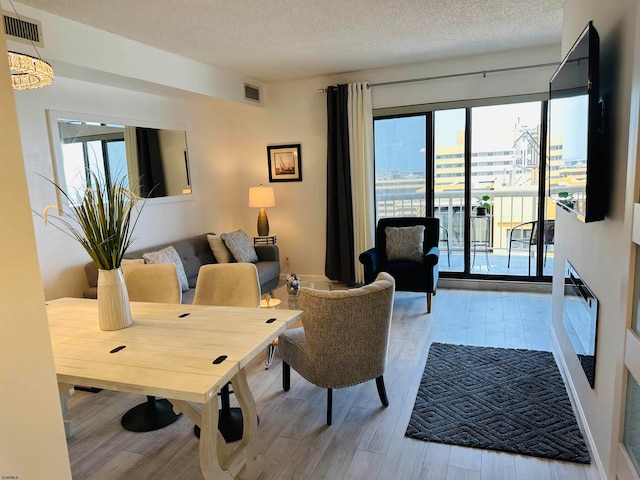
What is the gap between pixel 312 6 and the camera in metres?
3.12

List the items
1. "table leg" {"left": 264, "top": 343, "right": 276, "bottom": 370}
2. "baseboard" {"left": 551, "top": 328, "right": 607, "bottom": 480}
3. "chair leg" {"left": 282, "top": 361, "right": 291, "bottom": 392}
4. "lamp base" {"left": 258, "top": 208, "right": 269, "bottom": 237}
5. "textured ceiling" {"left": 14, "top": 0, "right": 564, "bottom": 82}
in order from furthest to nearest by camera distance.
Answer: "lamp base" {"left": 258, "top": 208, "right": 269, "bottom": 237} → "table leg" {"left": 264, "top": 343, "right": 276, "bottom": 370} → "textured ceiling" {"left": 14, "top": 0, "right": 564, "bottom": 82} → "chair leg" {"left": 282, "top": 361, "right": 291, "bottom": 392} → "baseboard" {"left": 551, "top": 328, "right": 607, "bottom": 480}

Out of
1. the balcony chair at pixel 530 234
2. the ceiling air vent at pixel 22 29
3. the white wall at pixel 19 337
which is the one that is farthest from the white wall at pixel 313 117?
the white wall at pixel 19 337

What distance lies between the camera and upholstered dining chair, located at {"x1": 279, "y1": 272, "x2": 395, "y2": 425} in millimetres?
2311

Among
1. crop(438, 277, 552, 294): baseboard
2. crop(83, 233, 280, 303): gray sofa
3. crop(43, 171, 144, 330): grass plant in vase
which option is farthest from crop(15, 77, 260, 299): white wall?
crop(438, 277, 552, 294): baseboard

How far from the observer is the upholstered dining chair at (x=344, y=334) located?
2311 mm

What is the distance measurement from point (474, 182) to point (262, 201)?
2.63 meters

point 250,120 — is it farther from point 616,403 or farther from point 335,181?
point 616,403

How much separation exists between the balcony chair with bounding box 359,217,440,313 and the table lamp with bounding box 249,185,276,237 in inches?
57.8

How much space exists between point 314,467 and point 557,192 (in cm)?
213

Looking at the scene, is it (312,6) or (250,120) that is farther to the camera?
(250,120)

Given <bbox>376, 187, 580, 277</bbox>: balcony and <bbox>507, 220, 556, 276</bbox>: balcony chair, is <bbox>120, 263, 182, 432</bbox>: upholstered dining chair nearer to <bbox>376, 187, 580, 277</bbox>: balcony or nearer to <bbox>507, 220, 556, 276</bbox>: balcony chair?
<bbox>376, 187, 580, 277</bbox>: balcony

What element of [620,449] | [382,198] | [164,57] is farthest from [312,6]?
[620,449]

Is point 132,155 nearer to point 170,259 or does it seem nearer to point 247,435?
point 170,259

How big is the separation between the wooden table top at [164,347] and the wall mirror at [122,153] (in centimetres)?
152
